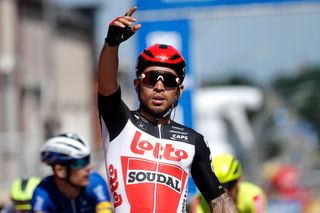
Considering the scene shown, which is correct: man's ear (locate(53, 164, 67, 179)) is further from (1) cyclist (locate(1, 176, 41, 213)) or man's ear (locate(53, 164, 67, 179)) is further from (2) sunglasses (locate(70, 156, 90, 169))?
(1) cyclist (locate(1, 176, 41, 213))

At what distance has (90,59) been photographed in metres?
47.2

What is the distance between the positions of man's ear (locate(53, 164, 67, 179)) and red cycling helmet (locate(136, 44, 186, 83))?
2738 mm

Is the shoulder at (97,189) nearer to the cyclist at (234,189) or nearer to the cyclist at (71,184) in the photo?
the cyclist at (71,184)

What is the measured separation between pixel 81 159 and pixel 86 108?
37653mm

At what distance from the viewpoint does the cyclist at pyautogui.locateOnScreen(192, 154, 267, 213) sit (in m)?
9.01

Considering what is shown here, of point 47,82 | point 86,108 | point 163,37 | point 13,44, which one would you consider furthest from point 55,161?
point 86,108

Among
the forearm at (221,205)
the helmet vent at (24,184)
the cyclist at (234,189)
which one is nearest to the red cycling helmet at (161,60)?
the forearm at (221,205)

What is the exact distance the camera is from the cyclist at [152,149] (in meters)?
6.24

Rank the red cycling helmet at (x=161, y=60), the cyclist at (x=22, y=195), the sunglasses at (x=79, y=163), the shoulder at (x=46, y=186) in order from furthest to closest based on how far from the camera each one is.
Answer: the cyclist at (x=22, y=195)
the sunglasses at (x=79, y=163)
the shoulder at (x=46, y=186)
the red cycling helmet at (x=161, y=60)

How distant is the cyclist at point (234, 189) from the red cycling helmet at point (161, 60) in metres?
2.62

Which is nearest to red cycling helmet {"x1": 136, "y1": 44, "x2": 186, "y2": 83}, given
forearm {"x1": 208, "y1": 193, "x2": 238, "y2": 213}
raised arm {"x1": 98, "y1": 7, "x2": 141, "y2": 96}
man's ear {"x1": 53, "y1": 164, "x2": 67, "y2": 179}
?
raised arm {"x1": 98, "y1": 7, "x2": 141, "y2": 96}

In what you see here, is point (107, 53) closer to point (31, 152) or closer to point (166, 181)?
point (166, 181)

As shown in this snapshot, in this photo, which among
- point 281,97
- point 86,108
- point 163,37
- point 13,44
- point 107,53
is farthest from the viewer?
point 86,108

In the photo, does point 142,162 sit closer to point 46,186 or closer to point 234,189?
point 46,186
